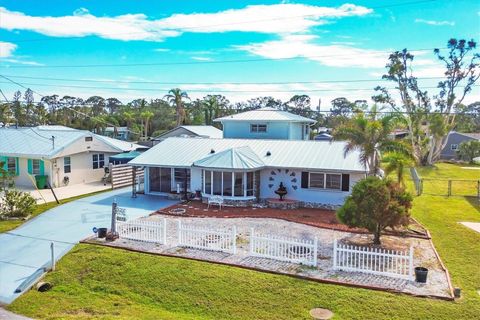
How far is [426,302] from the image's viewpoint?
1030cm

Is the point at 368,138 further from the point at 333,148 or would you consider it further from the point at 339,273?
the point at 339,273

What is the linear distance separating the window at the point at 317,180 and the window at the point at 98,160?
17665 mm

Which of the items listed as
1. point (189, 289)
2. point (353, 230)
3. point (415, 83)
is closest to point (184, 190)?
point (353, 230)

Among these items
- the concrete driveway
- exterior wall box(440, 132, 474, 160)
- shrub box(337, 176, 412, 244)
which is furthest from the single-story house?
exterior wall box(440, 132, 474, 160)

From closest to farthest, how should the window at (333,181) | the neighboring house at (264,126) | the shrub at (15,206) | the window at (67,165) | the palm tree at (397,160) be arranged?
the palm tree at (397,160) < the shrub at (15,206) < the window at (333,181) < the window at (67,165) < the neighboring house at (264,126)

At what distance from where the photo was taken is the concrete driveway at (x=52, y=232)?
1289 centimetres

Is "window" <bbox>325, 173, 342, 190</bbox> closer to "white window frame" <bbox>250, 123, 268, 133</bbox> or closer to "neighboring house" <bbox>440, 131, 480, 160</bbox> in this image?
"white window frame" <bbox>250, 123, 268, 133</bbox>

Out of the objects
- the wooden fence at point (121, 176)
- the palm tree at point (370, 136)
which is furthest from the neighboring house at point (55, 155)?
the palm tree at point (370, 136)

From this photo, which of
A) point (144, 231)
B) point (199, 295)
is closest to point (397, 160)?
point (144, 231)

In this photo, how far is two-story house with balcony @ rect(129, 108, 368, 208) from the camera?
2133cm

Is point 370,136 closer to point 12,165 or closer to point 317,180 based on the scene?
point 317,180

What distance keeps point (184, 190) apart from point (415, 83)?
37.8m

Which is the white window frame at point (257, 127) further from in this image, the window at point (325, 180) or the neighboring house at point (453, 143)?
the neighboring house at point (453, 143)

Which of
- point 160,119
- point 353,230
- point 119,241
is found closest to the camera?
point 119,241
